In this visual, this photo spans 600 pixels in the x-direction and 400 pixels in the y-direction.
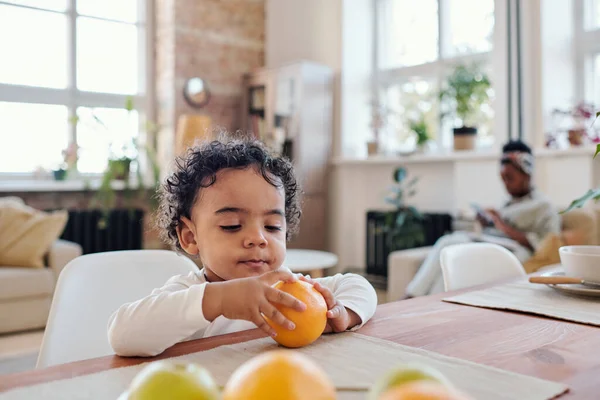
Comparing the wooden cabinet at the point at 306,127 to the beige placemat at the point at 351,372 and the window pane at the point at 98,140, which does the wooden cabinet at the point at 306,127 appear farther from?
the beige placemat at the point at 351,372

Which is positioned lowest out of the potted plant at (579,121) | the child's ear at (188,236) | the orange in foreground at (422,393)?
the orange in foreground at (422,393)

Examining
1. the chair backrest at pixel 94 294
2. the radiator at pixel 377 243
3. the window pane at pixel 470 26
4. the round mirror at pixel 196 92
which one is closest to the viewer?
the chair backrest at pixel 94 294

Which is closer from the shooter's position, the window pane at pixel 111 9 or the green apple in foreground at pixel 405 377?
the green apple in foreground at pixel 405 377

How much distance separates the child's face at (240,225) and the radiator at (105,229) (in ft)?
12.6

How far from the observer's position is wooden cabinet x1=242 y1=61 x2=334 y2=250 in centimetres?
483

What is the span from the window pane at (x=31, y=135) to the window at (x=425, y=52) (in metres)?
2.90

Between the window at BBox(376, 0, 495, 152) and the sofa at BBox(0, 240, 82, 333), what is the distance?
2988 millimetres

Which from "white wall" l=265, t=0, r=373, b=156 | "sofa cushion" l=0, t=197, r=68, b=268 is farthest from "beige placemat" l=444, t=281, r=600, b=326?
"white wall" l=265, t=0, r=373, b=156

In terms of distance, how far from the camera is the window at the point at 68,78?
4574 mm

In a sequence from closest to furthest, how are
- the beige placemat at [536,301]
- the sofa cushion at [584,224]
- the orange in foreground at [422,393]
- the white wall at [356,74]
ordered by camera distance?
1. the orange in foreground at [422,393]
2. the beige placemat at [536,301]
3. the sofa cushion at [584,224]
4. the white wall at [356,74]

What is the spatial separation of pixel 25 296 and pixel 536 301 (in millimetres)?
3242

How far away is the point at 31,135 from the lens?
467 cm

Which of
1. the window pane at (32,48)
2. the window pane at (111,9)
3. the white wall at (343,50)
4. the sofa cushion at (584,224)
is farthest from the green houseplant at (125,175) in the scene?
the sofa cushion at (584,224)

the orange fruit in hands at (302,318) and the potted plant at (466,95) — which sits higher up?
the potted plant at (466,95)
